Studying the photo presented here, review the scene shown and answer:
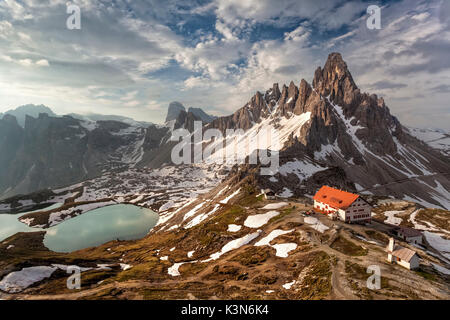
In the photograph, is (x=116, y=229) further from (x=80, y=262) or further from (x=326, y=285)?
(x=326, y=285)

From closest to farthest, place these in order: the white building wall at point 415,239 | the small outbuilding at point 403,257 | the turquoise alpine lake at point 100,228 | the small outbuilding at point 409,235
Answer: the small outbuilding at point 403,257 < the small outbuilding at point 409,235 < the white building wall at point 415,239 < the turquoise alpine lake at point 100,228

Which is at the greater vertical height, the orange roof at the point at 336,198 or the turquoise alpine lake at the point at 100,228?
the orange roof at the point at 336,198

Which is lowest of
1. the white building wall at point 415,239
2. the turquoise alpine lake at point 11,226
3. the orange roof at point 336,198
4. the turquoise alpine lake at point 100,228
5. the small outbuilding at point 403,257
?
the turquoise alpine lake at point 11,226

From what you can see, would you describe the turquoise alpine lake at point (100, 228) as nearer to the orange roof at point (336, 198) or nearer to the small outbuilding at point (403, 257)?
the orange roof at point (336, 198)

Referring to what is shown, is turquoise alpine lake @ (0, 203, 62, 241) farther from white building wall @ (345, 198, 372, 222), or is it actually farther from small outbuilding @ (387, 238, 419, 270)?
small outbuilding @ (387, 238, 419, 270)

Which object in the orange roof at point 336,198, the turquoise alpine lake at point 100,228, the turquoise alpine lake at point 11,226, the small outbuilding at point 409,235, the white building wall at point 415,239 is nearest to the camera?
the small outbuilding at point 409,235

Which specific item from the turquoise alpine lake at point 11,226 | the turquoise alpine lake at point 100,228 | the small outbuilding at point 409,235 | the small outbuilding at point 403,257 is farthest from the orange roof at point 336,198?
the turquoise alpine lake at point 11,226
